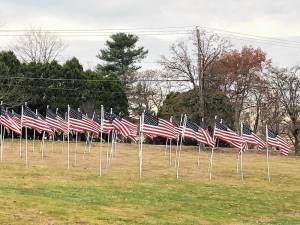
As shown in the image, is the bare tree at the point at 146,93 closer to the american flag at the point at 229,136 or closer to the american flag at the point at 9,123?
the american flag at the point at 9,123

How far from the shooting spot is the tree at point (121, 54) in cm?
7669

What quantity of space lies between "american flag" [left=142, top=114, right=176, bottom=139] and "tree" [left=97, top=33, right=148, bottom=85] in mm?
49725

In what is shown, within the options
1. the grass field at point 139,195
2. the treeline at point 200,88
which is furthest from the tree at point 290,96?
the grass field at point 139,195

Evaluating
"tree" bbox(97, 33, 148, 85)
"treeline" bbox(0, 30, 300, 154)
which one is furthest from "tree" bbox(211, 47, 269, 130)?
"tree" bbox(97, 33, 148, 85)

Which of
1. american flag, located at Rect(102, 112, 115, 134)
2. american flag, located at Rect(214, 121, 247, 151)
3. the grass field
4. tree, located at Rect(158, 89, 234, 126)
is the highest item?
tree, located at Rect(158, 89, 234, 126)

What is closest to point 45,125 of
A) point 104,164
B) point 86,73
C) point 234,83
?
point 104,164

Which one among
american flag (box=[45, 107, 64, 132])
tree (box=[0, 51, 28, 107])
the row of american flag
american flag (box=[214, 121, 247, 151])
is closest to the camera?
the row of american flag

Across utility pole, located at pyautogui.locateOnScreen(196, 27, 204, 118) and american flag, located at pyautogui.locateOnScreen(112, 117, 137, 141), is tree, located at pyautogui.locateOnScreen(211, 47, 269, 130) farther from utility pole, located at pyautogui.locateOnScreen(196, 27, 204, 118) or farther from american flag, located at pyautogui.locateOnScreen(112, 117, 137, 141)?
american flag, located at pyautogui.locateOnScreen(112, 117, 137, 141)

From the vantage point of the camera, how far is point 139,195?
19.0 meters

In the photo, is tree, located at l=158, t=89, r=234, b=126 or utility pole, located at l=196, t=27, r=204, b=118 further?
tree, located at l=158, t=89, r=234, b=126

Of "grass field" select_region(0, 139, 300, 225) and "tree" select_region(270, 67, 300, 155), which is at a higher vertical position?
"tree" select_region(270, 67, 300, 155)

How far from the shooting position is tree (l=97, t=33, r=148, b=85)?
7669 cm

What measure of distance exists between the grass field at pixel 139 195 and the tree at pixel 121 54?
46.1 meters

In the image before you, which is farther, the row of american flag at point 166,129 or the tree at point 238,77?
the tree at point 238,77
